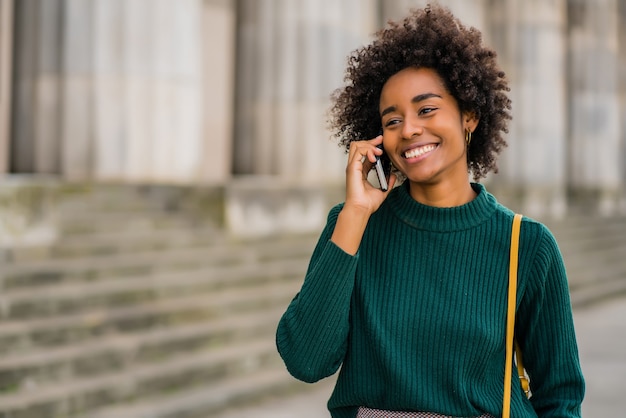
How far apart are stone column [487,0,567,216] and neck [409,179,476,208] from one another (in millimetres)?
14616

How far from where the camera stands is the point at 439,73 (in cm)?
201

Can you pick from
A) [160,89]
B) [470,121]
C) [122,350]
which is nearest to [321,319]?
[470,121]

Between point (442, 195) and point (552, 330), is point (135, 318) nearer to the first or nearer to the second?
point (442, 195)

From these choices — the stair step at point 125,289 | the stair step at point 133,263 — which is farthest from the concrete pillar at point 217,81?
the stair step at point 125,289

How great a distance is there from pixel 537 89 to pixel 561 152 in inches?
58.1

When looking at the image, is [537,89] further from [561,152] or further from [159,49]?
[159,49]

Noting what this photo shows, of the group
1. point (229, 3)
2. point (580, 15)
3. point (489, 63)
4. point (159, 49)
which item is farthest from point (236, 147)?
point (580, 15)

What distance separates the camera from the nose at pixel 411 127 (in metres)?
1.95

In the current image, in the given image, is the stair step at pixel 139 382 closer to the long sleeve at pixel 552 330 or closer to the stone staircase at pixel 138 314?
the stone staircase at pixel 138 314

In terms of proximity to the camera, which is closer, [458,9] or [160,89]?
[160,89]

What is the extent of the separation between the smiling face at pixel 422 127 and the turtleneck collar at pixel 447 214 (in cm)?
7

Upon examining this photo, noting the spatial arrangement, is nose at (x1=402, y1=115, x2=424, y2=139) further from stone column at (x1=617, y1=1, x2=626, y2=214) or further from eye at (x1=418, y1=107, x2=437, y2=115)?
stone column at (x1=617, y1=1, x2=626, y2=214)

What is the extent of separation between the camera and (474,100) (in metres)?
2.04

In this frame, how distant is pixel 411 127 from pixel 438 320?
1.52 feet
